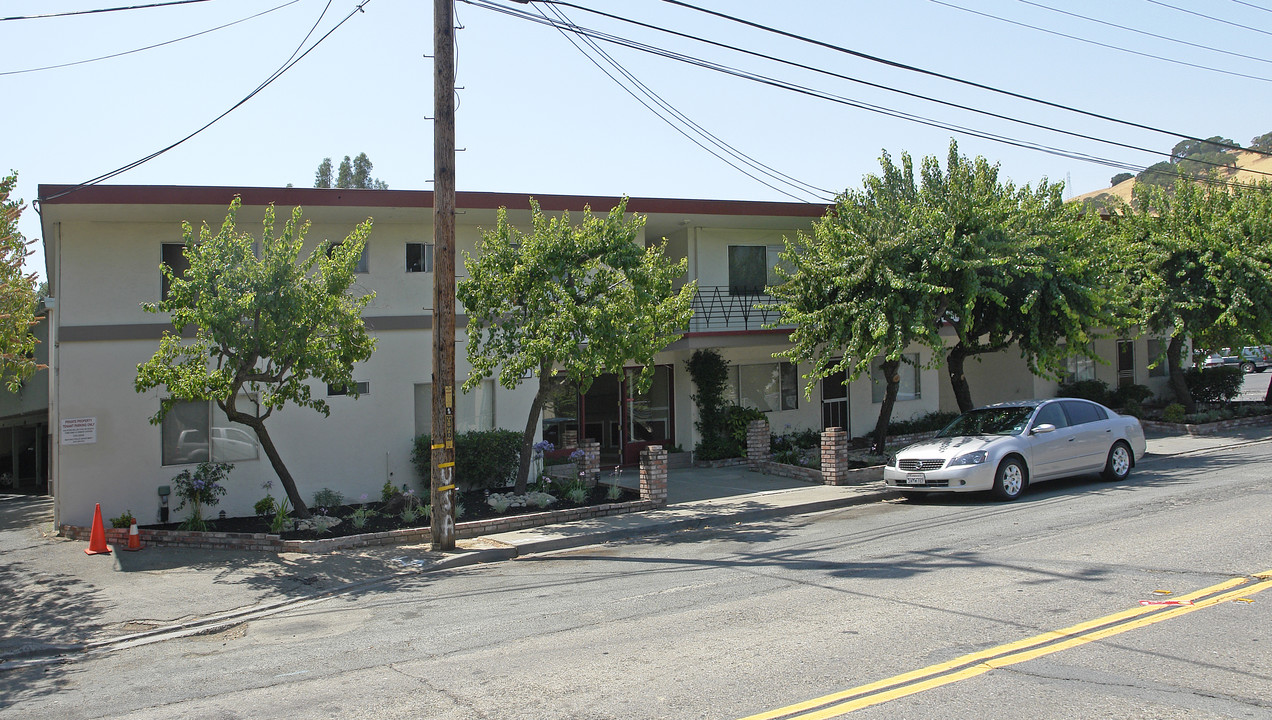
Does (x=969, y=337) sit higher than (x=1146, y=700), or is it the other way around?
(x=969, y=337)

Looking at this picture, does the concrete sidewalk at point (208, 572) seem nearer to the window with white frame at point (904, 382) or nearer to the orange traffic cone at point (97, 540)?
the orange traffic cone at point (97, 540)

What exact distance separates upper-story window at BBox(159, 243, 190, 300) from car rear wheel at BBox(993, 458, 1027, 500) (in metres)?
13.2

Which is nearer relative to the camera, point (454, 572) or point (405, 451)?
point (454, 572)

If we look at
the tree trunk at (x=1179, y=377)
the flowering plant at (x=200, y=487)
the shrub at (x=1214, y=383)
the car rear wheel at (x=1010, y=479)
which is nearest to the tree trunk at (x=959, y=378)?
the car rear wheel at (x=1010, y=479)

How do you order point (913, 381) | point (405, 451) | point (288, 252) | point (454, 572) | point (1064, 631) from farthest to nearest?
1. point (913, 381)
2. point (405, 451)
3. point (288, 252)
4. point (454, 572)
5. point (1064, 631)

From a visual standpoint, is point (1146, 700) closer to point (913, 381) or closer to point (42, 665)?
point (42, 665)

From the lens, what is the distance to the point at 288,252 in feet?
40.1

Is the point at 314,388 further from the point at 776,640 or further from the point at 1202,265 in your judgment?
the point at 1202,265

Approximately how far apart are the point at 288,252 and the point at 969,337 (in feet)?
40.1

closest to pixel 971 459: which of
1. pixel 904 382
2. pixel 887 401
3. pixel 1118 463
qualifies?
pixel 1118 463

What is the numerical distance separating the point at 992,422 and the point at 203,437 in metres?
12.8

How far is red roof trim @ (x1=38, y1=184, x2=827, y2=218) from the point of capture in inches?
511

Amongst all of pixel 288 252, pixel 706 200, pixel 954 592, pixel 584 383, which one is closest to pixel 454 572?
pixel 584 383

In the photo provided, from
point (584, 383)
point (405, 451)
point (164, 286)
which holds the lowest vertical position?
point (405, 451)
